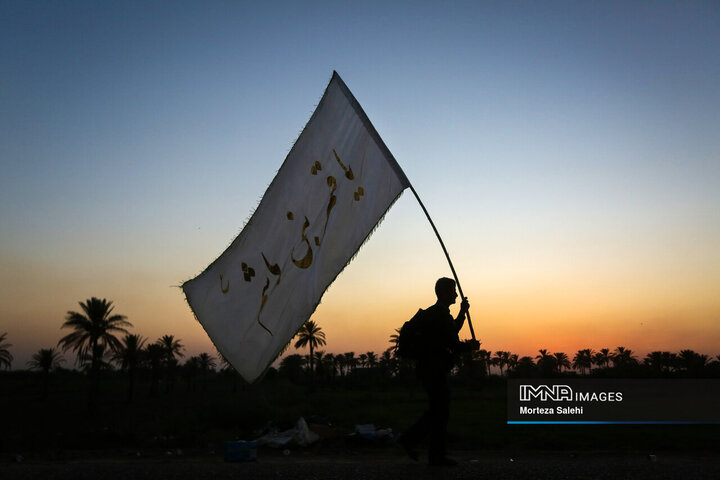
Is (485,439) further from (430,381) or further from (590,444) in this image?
(430,381)

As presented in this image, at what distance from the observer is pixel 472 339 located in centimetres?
555

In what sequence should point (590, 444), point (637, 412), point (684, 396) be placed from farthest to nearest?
point (684, 396), point (637, 412), point (590, 444)

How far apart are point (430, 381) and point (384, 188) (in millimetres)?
2136

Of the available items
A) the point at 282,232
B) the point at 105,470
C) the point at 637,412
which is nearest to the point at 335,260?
the point at 282,232

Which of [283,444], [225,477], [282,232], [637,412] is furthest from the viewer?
[637,412]

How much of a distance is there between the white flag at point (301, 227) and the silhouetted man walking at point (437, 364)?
A: 116 cm

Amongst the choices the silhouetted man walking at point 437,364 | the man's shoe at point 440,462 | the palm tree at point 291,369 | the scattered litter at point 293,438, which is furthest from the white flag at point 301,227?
the palm tree at point 291,369

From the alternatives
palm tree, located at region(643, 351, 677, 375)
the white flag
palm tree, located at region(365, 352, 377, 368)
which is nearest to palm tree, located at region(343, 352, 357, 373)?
palm tree, located at region(365, 352, 377, 368)

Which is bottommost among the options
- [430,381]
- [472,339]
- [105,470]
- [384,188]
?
[105,470]

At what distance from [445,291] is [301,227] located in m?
1.83

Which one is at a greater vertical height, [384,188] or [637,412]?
[384,188]

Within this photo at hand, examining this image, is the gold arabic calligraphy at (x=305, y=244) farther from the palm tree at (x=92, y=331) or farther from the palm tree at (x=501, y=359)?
the palm tree at (x=501, y=359)

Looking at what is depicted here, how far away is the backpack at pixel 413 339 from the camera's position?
5.39 metres

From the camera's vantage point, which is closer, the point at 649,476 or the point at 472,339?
the point at 649,476
